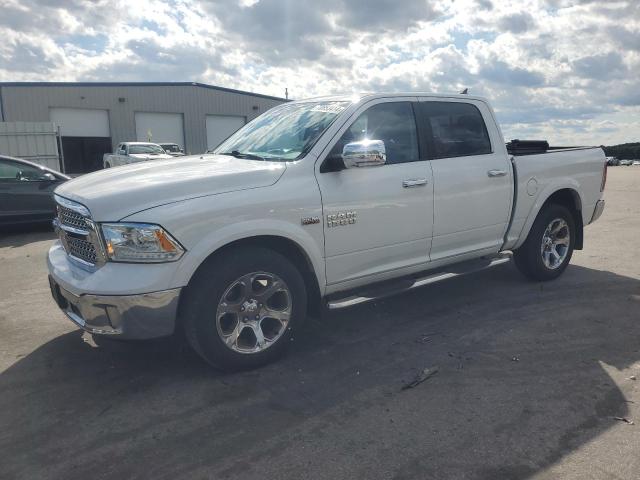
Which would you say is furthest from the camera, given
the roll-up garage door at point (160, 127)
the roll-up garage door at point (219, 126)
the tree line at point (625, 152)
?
the tree line at point (625, 152)

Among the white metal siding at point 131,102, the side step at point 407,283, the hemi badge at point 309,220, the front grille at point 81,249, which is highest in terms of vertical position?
the white metal siding at point 131,102

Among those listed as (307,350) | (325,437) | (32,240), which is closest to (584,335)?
(307,350)

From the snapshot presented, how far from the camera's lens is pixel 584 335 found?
4.30m

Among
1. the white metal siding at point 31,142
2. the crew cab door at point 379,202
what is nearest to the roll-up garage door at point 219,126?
the white metal siding at point 31,142

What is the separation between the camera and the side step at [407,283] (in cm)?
394

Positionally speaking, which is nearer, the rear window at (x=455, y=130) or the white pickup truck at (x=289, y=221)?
the white pickup truck at (x=289, y=221)

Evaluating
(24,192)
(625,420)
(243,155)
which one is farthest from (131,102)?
(625,420)

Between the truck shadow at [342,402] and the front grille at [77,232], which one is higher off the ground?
the front grille at [77,232]

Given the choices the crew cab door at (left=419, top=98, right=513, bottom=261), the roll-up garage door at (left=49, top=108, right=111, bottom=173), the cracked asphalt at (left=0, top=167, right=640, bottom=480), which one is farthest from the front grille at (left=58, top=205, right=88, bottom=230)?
the roll-up garage door at (left=49, top=108, right=111, bottom=173)

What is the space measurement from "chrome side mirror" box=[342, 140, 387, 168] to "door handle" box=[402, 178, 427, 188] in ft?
1.78

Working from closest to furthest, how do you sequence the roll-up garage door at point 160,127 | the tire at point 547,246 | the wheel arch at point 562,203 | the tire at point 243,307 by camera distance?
the tire at point 243,307
the wheel arch at point 562,203
the tire at point 547,246
the roll-up garage door at point 160,127

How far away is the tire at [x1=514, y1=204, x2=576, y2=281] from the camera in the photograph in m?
5.56

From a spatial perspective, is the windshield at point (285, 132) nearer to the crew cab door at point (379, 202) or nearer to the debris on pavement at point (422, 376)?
the crew cab door at point (379, 202)

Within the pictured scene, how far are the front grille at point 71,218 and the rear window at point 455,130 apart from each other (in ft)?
9.35
